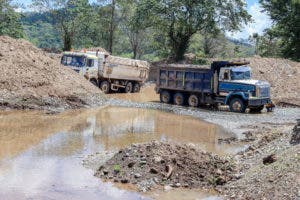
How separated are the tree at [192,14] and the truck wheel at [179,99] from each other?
60.1ft

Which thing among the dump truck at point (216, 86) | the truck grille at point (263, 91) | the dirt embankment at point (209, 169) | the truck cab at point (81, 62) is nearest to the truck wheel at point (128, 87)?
the truck cab at point (81, 62)

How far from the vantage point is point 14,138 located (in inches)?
653

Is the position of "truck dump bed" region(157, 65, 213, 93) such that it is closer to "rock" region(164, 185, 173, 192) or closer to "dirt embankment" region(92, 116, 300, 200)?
"dirt embankment" region(92, 116, 300, 200)

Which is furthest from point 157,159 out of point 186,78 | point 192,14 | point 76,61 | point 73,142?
point 192,14

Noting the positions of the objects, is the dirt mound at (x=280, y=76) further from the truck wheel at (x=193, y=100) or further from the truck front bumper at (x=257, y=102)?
the truck wheel at (x=193, y=100)

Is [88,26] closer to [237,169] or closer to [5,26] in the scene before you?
[5,26]

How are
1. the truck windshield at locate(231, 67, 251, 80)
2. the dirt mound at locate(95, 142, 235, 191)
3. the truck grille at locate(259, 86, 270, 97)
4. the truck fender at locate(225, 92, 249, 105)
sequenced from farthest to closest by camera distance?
the truck windshield at locate(231, 67, 251, 80)
the truck grille at locate(259, 86, 270, 97)
the truck fender at locate(225, 92, 249, 105)
the dirt mound at locate(95, 142, 235, 191)

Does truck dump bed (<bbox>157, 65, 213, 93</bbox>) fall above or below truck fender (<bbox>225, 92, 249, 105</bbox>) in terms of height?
above

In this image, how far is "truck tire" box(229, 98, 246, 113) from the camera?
2520 centimetres

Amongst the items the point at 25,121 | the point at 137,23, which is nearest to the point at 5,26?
the point at 137,23

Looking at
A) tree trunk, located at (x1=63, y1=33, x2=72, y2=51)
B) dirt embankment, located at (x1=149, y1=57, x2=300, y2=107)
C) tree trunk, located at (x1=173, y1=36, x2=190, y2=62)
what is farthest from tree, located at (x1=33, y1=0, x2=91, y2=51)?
dirt embankment, located at (x1=149, y1=57, x2=300, y2=107)

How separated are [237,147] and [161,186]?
241 inches

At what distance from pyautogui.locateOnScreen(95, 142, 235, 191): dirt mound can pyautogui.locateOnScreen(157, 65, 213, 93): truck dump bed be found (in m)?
14.6

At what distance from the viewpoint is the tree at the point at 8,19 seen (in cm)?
4875
